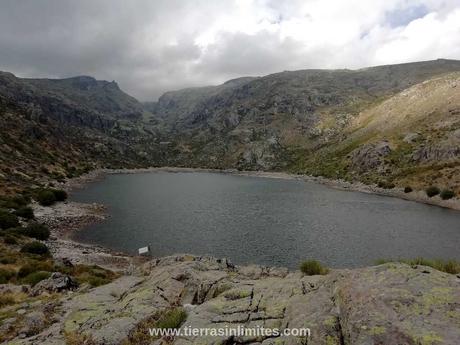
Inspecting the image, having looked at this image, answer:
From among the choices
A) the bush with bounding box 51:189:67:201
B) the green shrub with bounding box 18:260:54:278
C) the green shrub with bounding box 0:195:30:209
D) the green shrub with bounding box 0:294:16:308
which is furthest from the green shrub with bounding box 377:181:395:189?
the green shrub with bounding box 0:294:16:308

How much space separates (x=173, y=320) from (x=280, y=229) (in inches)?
2530

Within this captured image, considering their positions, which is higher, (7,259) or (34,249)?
(7,259)

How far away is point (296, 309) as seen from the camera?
15242 millimetres

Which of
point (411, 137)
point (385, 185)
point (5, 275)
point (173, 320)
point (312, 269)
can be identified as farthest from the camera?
point (411, 137)

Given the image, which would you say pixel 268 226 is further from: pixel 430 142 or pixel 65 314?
pixel 430 142

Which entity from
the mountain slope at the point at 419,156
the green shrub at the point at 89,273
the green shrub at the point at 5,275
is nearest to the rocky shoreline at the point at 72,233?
the green shrub at the point at 89,273

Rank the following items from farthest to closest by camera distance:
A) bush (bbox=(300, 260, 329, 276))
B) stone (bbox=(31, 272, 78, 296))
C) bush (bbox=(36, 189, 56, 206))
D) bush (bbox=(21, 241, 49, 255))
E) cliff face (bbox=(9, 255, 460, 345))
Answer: bush (bbox=(36, 189, 56, 206)), bush (bbox=(21, 241, 49, 255)), bush (bbox=(300, 260, 329, 276)), stone (bbox=(31, 272, 78, 296)), cliff face (bbox=(9, 255, 460, 345))

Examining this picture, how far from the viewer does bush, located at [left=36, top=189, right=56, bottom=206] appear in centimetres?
9355

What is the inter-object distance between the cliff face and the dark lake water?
36755 mm

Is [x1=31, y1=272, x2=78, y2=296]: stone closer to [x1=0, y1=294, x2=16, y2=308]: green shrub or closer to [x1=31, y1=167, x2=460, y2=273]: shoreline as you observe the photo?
[x1=0, y1=294, x2=16, y2=308]: green shrub

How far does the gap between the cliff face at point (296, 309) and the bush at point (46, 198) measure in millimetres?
77951

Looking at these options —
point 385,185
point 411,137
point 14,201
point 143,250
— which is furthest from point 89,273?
point 411,137

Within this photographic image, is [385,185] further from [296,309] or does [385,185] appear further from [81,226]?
[296,309]

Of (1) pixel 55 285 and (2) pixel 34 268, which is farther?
(2) pixel 34 268
